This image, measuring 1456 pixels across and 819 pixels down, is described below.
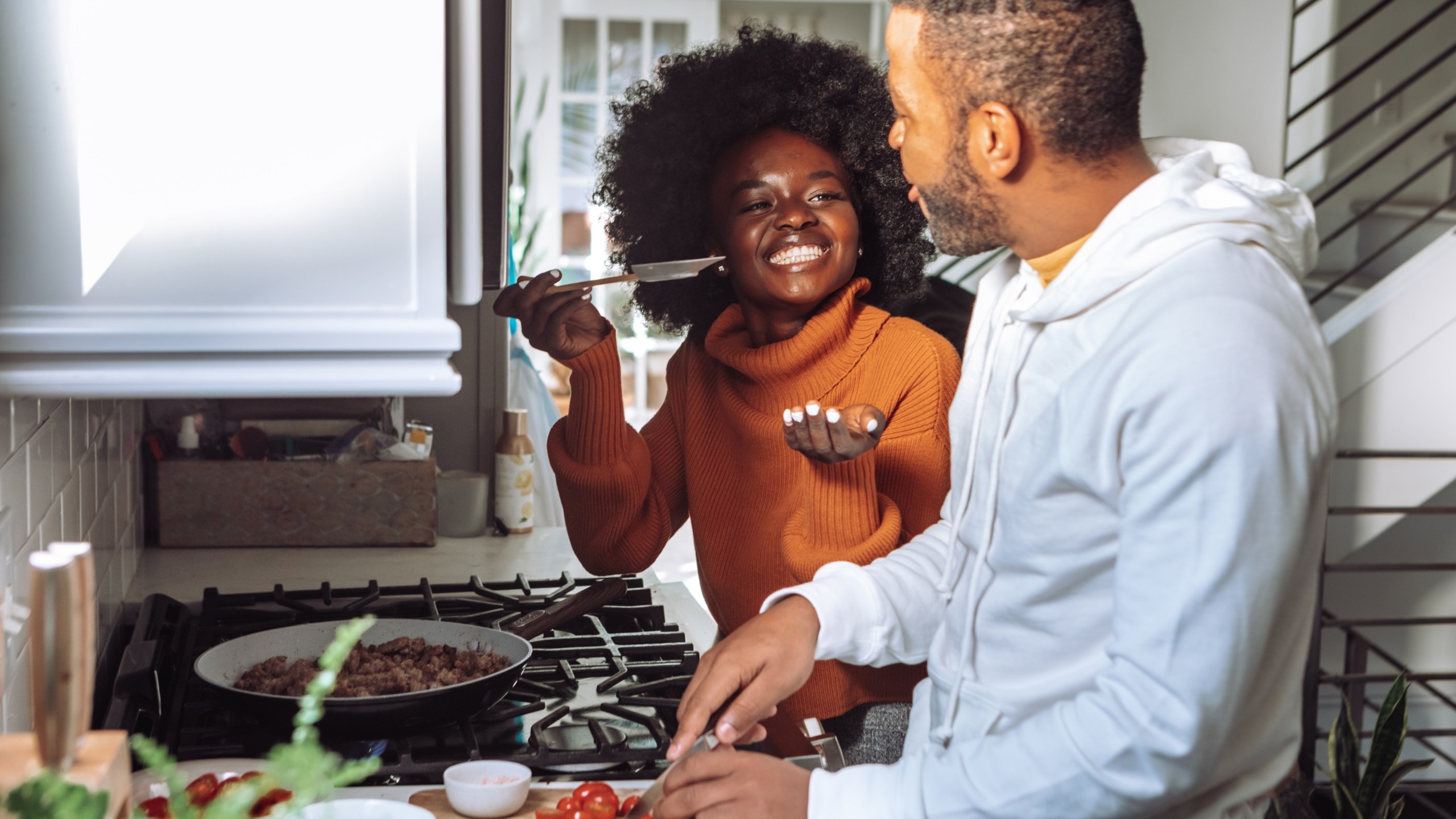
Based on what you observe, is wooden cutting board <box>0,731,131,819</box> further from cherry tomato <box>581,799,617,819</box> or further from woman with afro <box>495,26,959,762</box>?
woman with afro <box>495,26,959,762</box>

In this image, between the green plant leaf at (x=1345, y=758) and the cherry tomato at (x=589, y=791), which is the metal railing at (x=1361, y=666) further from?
the cherry tomato at (x=589, y=791)

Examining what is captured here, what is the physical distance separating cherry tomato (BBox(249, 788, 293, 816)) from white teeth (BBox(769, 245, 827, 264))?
1031mm

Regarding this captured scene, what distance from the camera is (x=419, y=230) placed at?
88cm

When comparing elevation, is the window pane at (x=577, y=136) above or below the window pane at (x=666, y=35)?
below

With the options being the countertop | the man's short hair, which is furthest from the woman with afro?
the man's short hair

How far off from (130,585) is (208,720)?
740 mm

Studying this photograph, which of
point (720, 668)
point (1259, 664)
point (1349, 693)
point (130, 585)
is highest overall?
point (1259, 664)

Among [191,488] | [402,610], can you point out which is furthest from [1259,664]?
[191,488]

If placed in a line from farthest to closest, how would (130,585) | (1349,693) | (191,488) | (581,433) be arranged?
(1349,693) → (191,488) → (130,585) → (581,433)

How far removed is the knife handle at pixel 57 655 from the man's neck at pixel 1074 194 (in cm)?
78

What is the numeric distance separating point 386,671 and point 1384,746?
1.84 metres

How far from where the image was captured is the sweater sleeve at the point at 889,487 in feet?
5.53

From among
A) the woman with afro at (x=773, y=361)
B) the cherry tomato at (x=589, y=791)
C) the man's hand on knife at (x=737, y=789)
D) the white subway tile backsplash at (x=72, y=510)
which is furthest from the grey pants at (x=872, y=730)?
the white subway tile backsplash at (x=72, y=510)

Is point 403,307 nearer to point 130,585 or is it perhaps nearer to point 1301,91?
point 130,585
